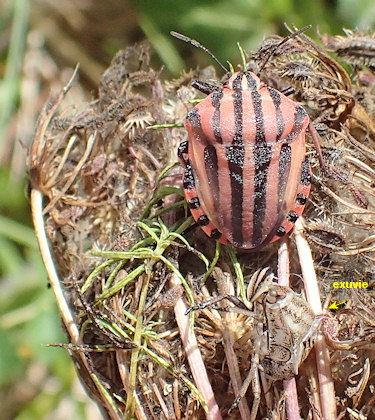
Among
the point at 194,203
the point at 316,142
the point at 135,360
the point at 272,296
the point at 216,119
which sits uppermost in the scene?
the point at 216,119

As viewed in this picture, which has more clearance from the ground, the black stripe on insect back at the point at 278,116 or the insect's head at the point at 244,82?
the insect's head at the point at 244,82

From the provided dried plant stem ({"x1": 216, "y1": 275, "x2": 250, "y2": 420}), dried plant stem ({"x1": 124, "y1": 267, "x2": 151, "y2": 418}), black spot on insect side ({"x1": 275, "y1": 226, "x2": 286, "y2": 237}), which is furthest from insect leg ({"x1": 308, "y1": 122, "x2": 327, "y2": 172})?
dried plant stem ({"x1": 124, "y1": 267, "x2": 151, "y2": 418})

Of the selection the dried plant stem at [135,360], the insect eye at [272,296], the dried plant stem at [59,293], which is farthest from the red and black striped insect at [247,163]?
the dried plant stem at [59,293]

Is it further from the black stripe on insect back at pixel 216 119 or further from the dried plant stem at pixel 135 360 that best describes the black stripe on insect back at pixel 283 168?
the dried plant stem at pixel 135 360

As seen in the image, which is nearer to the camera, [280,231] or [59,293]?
[280,231]

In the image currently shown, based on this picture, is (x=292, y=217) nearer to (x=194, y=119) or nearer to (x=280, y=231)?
(x=280, y=231)

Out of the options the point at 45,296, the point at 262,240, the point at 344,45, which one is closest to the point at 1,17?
the point at 45,296

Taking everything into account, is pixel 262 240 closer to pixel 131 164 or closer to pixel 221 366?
pixel 221 366

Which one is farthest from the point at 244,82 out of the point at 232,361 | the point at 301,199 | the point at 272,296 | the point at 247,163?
the point at 232,361
